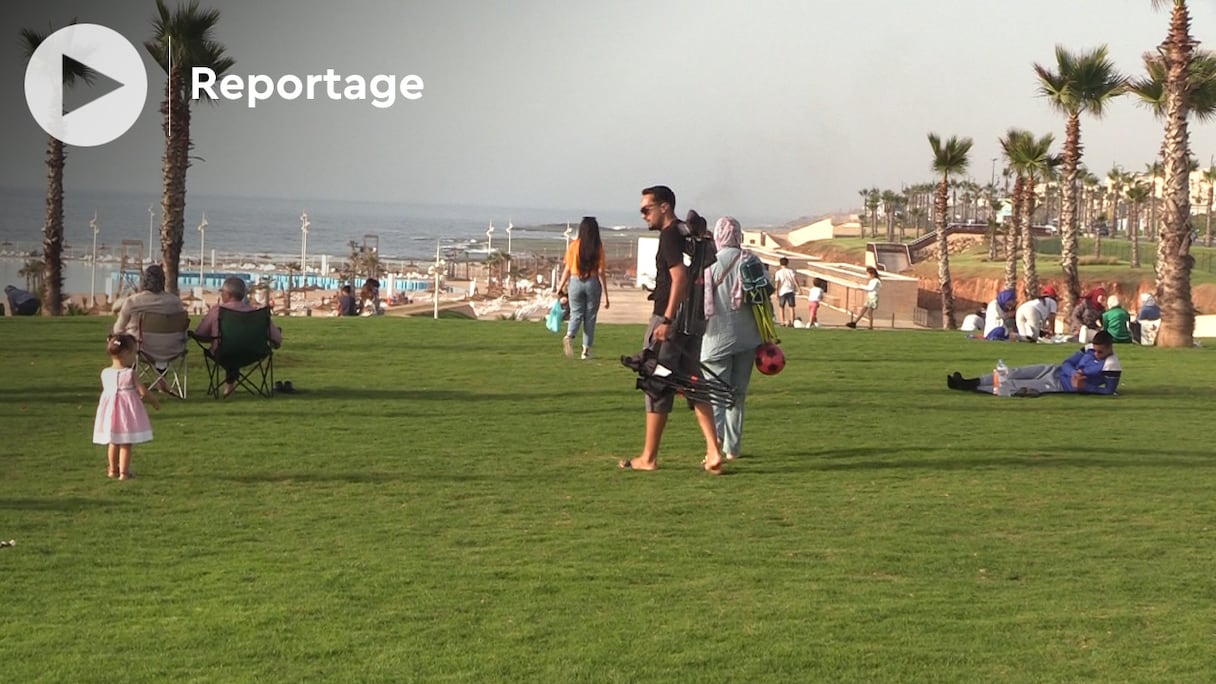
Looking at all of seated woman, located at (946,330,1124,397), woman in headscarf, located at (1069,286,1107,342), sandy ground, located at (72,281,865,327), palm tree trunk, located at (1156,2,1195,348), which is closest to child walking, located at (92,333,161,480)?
seated woman, located at (946,330,1124,397)

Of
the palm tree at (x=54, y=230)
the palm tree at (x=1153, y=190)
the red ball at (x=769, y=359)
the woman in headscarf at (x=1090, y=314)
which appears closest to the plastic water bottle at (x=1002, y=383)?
the red ball at (x=769, y=359)

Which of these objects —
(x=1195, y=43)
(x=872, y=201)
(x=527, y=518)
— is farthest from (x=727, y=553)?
(x=872, y=201)

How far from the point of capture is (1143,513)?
8797 mm

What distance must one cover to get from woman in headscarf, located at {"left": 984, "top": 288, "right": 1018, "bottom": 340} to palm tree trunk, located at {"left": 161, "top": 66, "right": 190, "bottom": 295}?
→ 559 inches

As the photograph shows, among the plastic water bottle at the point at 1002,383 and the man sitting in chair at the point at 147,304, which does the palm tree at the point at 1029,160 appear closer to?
the plastic water bottle at the point at 1002,383

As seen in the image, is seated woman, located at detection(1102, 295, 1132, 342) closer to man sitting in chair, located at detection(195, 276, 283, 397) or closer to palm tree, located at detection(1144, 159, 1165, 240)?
man sitting in chair, located at detection(195, 276, 283, 397)

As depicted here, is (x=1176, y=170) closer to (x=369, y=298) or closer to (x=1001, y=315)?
(x=1001, y=315)

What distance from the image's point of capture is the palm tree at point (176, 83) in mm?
27047

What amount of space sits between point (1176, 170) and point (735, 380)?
17.6 meters

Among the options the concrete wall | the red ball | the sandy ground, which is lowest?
the red ball

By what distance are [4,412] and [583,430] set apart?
15.6 ft

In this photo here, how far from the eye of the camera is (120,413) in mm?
9102

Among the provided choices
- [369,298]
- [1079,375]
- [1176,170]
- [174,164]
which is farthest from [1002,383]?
[369,298]

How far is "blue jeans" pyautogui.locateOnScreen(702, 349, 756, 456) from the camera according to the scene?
983 centimetres
